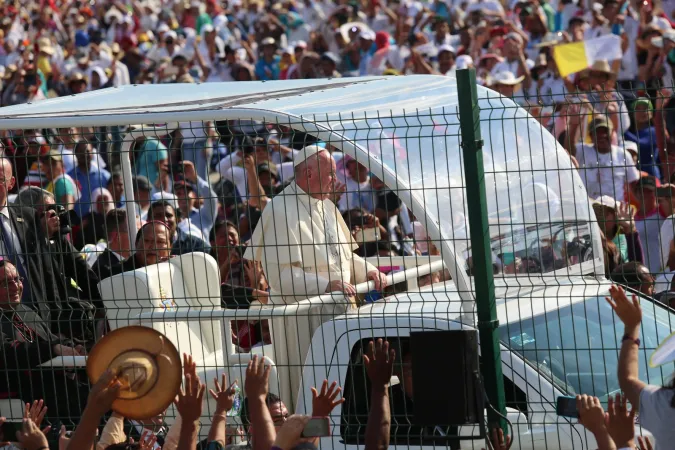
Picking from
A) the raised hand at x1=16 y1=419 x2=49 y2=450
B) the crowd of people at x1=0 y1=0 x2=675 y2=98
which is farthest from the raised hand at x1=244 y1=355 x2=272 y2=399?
the crowd of people at x1=0 y1=0 x2=675 y2=98

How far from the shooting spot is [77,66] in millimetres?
19453

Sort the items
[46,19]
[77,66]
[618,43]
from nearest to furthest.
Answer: [618,43] → [77,66] → [46,19]

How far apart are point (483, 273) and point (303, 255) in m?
1.15

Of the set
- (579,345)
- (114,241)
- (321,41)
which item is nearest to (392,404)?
(579,345)

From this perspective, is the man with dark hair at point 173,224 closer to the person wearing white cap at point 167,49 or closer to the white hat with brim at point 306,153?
the white hat with brim at point 306,153

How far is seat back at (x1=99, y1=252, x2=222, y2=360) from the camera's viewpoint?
5.90 meters

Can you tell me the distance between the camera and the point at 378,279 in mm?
6043

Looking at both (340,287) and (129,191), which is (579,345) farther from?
(129,191)

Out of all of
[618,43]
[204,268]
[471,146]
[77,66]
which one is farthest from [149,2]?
[471,146]

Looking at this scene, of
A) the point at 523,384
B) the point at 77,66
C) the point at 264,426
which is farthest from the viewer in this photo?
the point at 77,66

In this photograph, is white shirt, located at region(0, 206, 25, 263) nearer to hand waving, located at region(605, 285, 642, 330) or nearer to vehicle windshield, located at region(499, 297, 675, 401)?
vehicle windshield, located at region(499, 297, 675, 401)

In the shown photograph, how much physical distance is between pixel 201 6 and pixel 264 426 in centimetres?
1787

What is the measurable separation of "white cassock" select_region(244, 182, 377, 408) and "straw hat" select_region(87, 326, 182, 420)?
0.75m

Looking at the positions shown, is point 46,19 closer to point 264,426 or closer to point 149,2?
point 149,2
